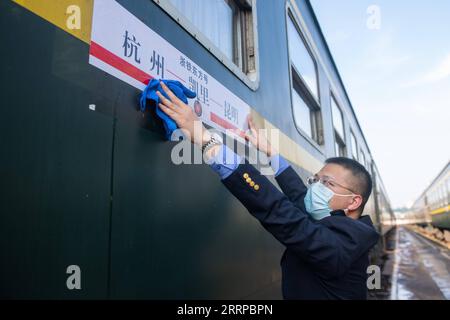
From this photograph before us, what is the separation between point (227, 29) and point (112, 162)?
128 cm

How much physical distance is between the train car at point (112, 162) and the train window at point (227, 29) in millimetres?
12

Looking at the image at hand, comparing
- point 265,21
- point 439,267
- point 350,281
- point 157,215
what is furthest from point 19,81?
point 439,267

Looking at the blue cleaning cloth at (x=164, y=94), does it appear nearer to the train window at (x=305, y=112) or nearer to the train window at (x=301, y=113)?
the train window at (x=305, y=112)

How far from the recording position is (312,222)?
135cm

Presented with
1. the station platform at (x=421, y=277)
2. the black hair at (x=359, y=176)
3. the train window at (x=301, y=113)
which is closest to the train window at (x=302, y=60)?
the train window at (x=301, y=113)

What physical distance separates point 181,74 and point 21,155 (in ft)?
2.38

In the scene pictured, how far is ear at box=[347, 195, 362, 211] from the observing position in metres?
1.59

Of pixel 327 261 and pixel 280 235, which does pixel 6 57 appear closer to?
pixel 280 235

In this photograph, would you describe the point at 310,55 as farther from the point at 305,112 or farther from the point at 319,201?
the point at 319,201

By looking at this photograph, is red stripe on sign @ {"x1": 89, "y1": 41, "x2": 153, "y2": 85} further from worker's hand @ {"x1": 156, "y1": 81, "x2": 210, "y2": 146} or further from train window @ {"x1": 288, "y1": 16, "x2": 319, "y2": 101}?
train window @ {"x1": 288, "y1": 16, "x2": 319, "y2": 101}

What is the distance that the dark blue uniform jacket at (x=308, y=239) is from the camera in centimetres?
121

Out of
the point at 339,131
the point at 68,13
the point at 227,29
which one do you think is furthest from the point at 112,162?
the point at 339,131

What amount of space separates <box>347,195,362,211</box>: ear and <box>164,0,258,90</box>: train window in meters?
0.85

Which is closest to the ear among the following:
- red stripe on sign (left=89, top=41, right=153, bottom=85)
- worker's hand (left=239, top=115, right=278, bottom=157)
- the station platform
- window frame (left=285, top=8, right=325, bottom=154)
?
worker's hand (left=239, top=115, right=278, bottom=157)
